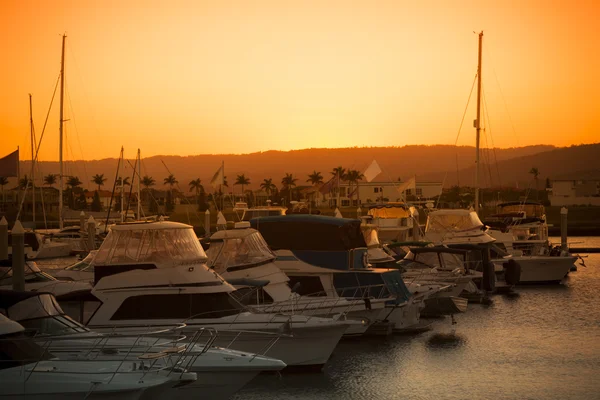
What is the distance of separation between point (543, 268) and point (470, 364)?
22976 millimetres

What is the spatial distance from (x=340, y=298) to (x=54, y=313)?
10.0 metres

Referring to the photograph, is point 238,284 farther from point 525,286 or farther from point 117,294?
point 525,286

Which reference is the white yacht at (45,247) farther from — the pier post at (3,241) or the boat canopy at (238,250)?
the boat canopy at (238,250)

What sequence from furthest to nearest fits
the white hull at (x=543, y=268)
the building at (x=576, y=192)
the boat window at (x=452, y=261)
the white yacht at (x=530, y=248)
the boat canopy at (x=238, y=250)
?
1. the building at (x=576, y=192)
2. the white yacht at (x=530, y=248)
3. the white hull at (x=543, y=268)
4. the boat window at (x=452, y=261)
5. the boat canopy at (x=238, y=250)

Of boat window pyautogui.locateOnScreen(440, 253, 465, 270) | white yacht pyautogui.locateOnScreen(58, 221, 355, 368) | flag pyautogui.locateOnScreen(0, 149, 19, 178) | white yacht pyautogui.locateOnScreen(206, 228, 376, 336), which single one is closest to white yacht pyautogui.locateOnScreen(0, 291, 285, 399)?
white yacht pyautogui.locateOnScreen(58, 221, 355, 368)

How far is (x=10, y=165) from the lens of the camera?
53375 millimetres

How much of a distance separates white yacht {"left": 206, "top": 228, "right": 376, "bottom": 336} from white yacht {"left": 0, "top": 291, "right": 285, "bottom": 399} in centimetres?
699

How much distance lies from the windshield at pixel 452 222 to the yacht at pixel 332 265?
49.6 feet

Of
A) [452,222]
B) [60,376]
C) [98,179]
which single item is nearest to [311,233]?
[60,376]

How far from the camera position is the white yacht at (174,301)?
20.3 metres

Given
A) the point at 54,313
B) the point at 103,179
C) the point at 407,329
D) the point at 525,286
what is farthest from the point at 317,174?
the point at 54,313

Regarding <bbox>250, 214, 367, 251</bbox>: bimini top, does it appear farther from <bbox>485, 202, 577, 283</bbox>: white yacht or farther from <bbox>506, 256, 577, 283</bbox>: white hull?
<bbox>506, 256, 577, 283</bbox>: white hull

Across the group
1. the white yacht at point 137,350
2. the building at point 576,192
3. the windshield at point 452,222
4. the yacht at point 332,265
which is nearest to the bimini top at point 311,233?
the yacht at point 332,265

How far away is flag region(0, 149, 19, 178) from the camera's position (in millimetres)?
52491
